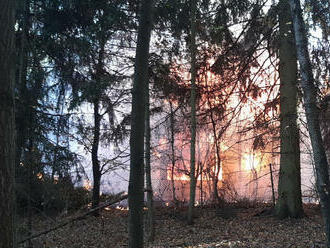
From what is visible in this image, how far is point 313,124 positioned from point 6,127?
4100mm

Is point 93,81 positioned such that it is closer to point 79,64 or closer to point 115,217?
point 79,64

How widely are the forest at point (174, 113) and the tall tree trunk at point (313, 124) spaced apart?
3.85ft

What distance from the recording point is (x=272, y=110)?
9.74m

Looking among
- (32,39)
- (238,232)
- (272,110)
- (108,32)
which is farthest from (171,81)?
(238,232)

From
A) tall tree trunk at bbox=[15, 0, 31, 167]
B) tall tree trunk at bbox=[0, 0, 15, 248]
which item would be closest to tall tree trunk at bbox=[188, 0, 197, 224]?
tall tree trunk at bbox=[15, 0, 31, 167]

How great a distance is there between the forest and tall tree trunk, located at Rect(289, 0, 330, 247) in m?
1.17

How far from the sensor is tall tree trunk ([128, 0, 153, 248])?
2.96m

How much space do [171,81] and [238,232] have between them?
181 inches

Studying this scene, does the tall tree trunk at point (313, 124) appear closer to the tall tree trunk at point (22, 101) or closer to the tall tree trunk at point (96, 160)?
the tall tree trunk at point (22, 101)

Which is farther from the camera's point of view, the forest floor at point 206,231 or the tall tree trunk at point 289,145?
the tall tree trunk at point 289,145

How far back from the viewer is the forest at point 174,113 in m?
7.48

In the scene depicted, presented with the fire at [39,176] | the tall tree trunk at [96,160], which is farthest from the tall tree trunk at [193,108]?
the fire at [39,176]

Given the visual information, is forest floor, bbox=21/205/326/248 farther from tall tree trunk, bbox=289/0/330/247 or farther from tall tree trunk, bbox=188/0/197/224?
tall tree trunk, bbox=289/0/330/247

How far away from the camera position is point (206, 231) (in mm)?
8680
